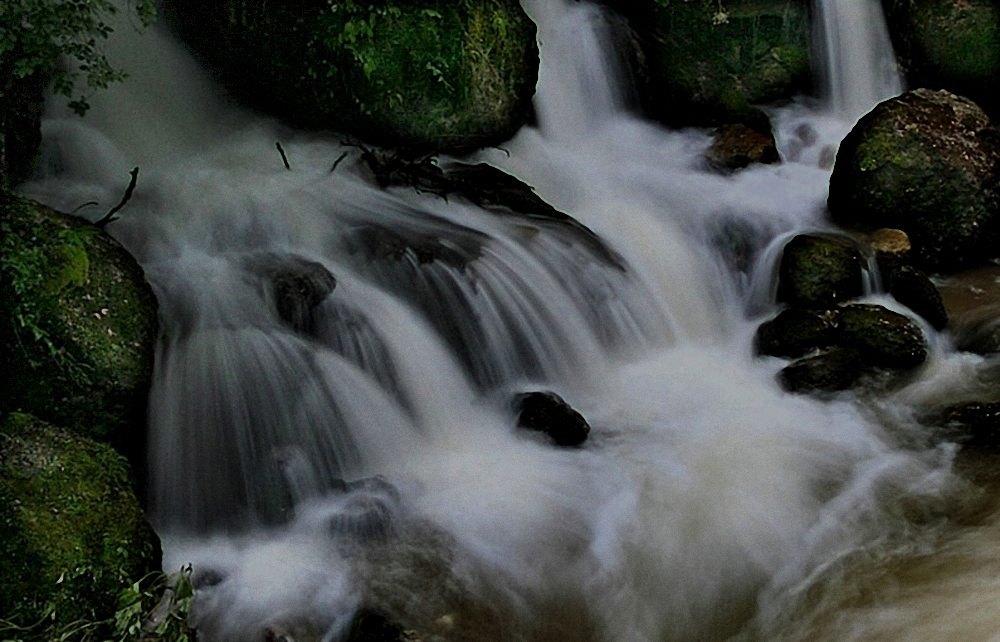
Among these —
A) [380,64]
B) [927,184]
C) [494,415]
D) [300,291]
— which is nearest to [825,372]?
[494,415]

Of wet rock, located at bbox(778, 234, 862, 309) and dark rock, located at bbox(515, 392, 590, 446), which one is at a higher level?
wet rock, located at bbox(778, 234, 862, 309)

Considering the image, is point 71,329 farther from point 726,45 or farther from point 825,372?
point 726,45

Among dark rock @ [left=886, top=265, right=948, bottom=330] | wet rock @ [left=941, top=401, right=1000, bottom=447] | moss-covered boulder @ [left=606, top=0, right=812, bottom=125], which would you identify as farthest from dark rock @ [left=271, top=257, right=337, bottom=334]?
moss-covered boulder @ [left=606, top=0, right=812, bottom=125]

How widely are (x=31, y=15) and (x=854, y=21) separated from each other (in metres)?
7.29

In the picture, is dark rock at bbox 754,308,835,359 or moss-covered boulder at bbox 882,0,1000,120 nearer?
dark rock at bbox 754,308,835,359

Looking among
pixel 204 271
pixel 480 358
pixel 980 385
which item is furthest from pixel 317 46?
pixel 980 385

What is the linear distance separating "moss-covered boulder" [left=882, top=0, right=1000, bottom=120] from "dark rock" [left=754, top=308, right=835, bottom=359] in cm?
373

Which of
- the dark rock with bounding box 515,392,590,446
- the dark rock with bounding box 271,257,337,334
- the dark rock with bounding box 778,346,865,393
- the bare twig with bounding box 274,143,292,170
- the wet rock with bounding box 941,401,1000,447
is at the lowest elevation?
the dark rock with bounding box 515,392,590,446

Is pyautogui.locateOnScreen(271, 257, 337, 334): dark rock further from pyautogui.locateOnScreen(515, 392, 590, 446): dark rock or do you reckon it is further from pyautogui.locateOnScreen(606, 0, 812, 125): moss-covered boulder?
pyautogui.locateOnScreen(606, 0, 812, 125): moss-covered boulder

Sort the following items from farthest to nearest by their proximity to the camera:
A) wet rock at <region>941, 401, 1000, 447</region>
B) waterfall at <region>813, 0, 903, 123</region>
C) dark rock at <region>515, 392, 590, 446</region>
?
waterfall at <region>813, 0, 903, 123</region>, dark rock at <region>515, 392, 590, 446</region>, wet rock at <region>941, 401, 1000, 447</region>

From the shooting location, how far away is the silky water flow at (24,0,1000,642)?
4688 mm

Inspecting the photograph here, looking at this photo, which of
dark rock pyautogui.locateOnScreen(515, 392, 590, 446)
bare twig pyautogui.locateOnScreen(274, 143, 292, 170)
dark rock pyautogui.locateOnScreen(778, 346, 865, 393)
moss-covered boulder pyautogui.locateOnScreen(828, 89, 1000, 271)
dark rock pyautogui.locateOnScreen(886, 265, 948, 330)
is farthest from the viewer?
moss-covered boulder pyautogui.locateOnScreen(828, 89, 1000, 271)

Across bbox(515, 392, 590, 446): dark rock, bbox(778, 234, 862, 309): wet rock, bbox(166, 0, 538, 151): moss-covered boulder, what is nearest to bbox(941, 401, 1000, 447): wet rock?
bbox(778, 234, 862, 309): wet rock

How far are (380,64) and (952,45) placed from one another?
520 centimetres
